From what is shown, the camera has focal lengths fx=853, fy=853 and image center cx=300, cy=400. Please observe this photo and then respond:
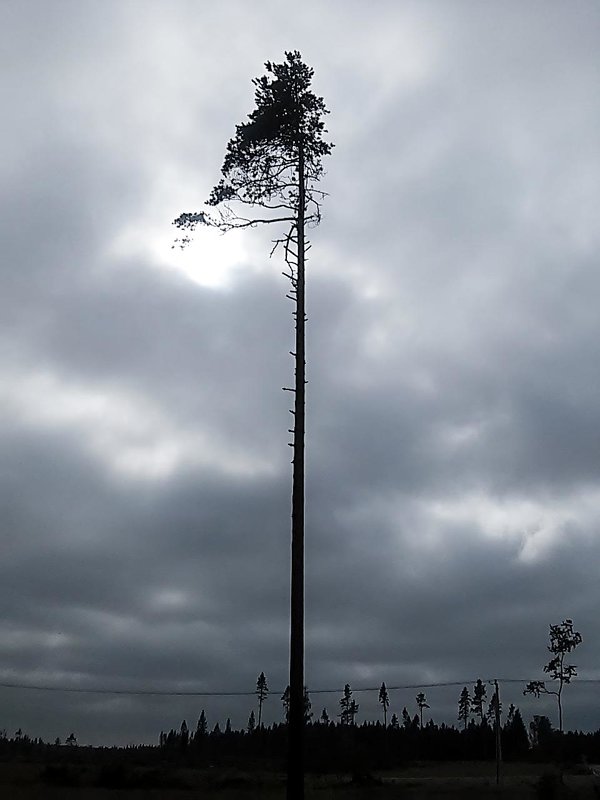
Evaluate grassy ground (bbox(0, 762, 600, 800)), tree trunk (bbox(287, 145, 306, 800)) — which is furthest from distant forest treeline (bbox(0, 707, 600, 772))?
tree trunk (bbox(287, 145, 306, 800))

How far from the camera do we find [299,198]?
20250 mm

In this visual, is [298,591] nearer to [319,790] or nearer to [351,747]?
[319,790]

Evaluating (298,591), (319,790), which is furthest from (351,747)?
(298,591)

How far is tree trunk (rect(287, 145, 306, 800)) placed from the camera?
15430mm

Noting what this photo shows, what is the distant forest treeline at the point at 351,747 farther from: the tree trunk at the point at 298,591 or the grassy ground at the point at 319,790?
the tree trunk at the point at 298,591

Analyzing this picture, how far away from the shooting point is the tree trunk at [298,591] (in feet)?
50.6

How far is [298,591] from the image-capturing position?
16.4 meters

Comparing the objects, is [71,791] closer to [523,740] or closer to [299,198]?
[299,198]

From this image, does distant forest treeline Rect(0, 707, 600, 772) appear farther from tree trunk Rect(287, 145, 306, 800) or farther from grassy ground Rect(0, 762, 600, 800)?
tree trunk Rect(287, 145, 306, 800)

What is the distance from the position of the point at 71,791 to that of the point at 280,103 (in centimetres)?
2552

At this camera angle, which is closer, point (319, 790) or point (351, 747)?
point (319, 790)

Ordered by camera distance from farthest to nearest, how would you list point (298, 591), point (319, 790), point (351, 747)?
1. point (351, 747)
2. point (319, 790)
3. point (298, 591)

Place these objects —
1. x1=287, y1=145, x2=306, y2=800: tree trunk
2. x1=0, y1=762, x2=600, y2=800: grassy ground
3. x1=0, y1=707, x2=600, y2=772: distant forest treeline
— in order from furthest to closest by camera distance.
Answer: x1=0, y1=707, x2=600, y2=772: distant forest treeline → x1=0, y1=762, x2=600, y2=800: grassy ground → x1=287, y1=145, x2=306, y2=800: tree trunk

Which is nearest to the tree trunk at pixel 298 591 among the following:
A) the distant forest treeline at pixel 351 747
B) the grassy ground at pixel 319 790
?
the grassy ground at pixel 319 790
